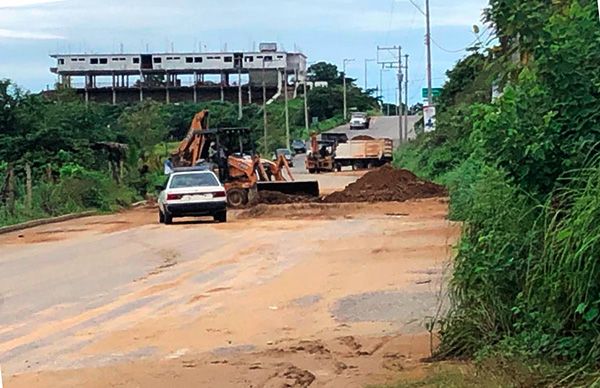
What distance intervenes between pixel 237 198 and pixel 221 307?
79.7 ft

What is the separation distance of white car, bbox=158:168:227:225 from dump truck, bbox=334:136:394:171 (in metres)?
47.3

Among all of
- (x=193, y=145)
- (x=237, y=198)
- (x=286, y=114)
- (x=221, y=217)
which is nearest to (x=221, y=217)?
(x=221, y=217)

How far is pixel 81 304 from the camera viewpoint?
15117 mm

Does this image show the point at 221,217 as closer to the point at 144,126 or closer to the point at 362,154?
the point at 144,126

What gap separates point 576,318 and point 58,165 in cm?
3667

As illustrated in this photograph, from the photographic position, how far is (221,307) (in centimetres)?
1415

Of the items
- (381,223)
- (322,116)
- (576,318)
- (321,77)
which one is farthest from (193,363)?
(321,77)

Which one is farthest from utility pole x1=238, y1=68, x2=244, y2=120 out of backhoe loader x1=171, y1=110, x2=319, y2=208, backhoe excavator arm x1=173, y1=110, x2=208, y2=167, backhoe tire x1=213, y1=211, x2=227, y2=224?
backhoe tire x1=213, y1=211, x2=227, y2=224

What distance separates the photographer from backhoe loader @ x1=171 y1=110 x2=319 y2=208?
3859cm

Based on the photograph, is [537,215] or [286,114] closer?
[537,215]

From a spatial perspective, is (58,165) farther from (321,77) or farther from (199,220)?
(321,77)

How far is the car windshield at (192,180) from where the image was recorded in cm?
3111

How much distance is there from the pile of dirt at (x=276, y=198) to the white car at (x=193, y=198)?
684cm

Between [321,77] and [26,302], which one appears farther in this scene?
[321,77]
